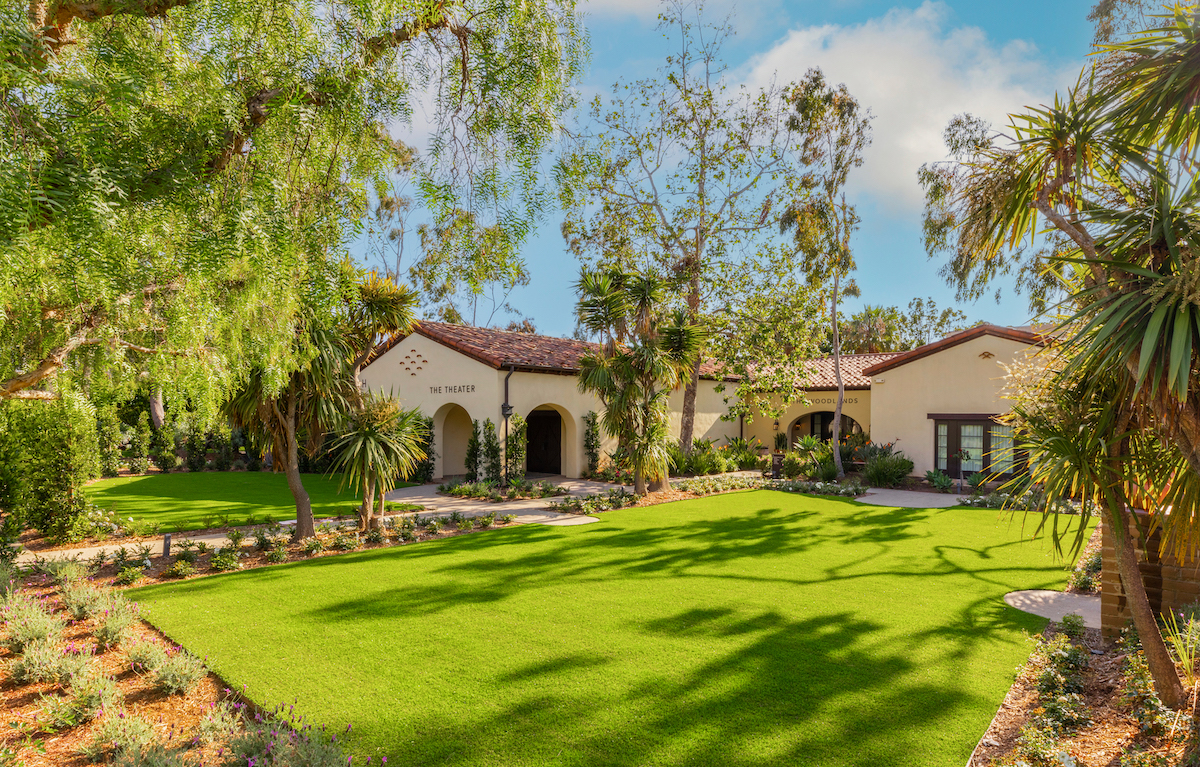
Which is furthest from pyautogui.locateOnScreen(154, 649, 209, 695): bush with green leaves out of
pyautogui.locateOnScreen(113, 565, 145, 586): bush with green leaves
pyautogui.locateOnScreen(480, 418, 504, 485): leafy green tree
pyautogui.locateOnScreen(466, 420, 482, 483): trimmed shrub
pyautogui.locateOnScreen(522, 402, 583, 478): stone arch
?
pyautogui.locateOnScreen(522, 402, 583, 478): stone arch

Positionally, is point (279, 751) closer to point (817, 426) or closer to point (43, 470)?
Result: point (43, 470)

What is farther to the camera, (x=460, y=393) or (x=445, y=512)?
(x=460, y=393)

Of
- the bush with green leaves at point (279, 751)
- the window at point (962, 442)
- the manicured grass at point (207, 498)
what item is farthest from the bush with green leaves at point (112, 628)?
the window at point (962, 442)

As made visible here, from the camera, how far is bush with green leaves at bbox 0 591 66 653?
6.09 meters

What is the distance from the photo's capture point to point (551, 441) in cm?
2559

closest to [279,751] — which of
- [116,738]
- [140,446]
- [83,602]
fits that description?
[116,738]

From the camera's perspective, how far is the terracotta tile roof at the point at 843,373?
27484 mm

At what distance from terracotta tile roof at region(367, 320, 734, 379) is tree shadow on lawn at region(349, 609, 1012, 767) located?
15.0 meters

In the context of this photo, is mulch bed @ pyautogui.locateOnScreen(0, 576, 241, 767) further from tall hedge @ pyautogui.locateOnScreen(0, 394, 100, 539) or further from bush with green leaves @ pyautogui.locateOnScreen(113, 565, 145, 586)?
tall hedge @ pyautogui.locateOnScreen(0, 394, 100, 539)

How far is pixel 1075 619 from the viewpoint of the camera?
7.11m

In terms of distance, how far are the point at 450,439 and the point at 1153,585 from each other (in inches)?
839

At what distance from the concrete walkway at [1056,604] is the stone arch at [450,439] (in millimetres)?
18321

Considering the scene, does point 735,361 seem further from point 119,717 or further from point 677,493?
point 119,717

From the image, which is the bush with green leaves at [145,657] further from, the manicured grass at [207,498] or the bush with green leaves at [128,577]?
the manicured grass at [207,498]
